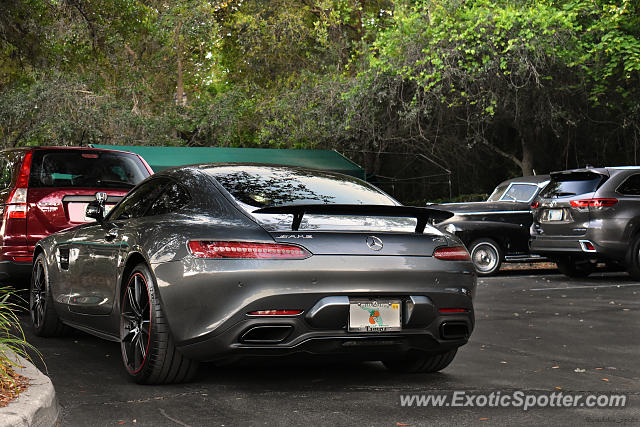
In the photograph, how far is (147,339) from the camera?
568cm

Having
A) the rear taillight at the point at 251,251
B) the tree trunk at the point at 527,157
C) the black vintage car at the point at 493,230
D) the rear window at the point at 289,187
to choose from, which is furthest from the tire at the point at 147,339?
the tree trunk at the point at 527,157

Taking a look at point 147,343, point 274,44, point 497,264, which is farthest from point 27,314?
point 274,44

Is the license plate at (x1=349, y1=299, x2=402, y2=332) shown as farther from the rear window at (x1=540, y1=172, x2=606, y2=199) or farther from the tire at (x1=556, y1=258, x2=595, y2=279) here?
the tire at (x1=556, y1=258, x2=595, y2=279)

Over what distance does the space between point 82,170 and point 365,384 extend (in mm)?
5349

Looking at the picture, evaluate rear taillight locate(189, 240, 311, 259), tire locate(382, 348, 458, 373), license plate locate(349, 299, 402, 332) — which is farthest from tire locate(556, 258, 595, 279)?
rear taillight locate(189, 240, 311, 259)

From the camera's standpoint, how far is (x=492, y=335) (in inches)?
324

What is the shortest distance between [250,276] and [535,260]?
494 inches

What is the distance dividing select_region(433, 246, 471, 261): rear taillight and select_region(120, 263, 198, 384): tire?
1735 millimetres

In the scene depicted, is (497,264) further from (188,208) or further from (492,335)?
(188,208)

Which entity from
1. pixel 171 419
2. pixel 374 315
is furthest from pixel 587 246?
pixel 171 419

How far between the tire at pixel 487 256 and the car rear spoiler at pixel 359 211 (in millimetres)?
10767

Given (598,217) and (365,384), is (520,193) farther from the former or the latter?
(365,384)

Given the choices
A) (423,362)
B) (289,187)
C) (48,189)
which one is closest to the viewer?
(289,187)

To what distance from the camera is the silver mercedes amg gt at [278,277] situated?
5184 millimetres
